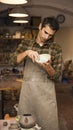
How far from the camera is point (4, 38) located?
7.84 meters

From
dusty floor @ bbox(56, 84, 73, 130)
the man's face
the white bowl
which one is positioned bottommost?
dusty floor @ bbox(56, 84, 73, 130)

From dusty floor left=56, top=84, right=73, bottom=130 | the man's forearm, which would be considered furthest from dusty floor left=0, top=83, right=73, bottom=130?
the man's forearm

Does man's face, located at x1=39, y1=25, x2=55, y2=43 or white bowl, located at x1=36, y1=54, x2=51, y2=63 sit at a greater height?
man's face, located at x1=39, y1=25, x2=55, y2=43

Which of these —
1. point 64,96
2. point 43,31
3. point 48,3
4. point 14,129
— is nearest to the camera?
point 14,129

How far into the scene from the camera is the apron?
2486 millimetres

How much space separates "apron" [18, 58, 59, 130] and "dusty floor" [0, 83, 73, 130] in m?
2.13

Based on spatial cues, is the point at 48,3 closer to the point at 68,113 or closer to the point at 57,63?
the point at 68,113

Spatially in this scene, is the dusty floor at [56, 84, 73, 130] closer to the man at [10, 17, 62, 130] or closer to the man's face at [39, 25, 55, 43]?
the man at [10, 17, 62, 130]

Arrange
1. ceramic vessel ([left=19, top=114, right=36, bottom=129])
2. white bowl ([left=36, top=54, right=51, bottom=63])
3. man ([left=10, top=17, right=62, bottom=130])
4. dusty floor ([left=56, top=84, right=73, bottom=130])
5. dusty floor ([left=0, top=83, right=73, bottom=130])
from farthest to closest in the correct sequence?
dusty floor ([left=56, top=84, right=73, bottom=130]), dusty floor ([left=0, top=83, right=73, bottom=130]), man ([left=10, top=17, right=62, bottom=130]), white bowl ([left=36, top=54, right=51, bottom=63]), ceramic vessel ([left=19, top=114, right=36, bottom=129])

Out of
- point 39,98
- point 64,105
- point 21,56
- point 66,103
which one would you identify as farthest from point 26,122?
point 66,103

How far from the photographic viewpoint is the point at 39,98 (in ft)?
8.21

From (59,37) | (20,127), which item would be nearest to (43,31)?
(20,127)

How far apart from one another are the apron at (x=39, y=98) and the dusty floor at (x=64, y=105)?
2.13m

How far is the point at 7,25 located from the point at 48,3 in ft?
4.90
